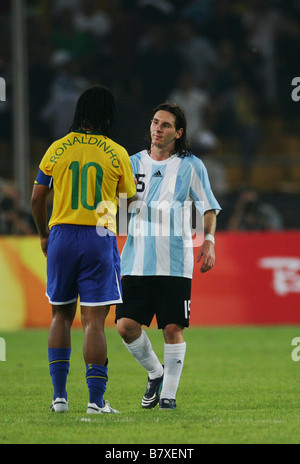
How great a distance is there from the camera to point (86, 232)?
519 centimetres

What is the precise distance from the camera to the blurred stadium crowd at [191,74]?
1405cm

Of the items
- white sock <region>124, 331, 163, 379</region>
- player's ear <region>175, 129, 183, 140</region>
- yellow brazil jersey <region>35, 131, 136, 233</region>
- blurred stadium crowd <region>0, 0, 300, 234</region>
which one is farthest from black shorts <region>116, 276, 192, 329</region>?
blurred stadium crowd <region>0, 0, 300, 234</region>

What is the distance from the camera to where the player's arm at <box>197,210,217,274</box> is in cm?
564

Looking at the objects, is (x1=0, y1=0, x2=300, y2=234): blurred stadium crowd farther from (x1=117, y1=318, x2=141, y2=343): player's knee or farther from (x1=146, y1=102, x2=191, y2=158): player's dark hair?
(x1=117, y1=318, x2=141, y2=343): player's knee

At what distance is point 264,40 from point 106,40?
2.78m

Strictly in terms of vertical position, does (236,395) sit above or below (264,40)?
below

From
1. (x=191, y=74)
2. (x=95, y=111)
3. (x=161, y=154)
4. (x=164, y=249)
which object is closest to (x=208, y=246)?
(x=164, y=249)

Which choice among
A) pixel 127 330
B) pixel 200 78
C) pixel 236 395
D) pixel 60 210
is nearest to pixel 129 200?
pixel 60 210

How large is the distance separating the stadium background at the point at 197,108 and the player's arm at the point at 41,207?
21.7 ft

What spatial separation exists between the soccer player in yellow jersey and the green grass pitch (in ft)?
1.36

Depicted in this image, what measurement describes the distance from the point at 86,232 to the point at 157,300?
2.78ft

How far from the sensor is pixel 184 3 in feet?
51.5

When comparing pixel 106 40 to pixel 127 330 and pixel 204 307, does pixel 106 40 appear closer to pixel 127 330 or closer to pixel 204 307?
pixel 204 307
